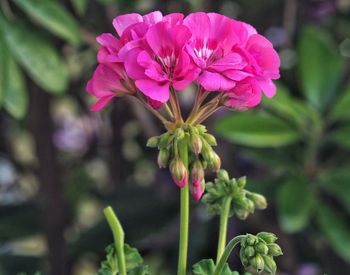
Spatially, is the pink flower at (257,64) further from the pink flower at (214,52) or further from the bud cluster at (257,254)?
the bud cluster at (257,254)

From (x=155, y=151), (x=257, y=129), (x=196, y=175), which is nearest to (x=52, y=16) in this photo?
(x=257, y=129)

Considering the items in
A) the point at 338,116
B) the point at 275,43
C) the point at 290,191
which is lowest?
the point at 290,191

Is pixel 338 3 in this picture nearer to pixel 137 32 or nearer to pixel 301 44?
pixel 301 44

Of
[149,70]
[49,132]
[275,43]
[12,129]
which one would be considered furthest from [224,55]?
[12,129]

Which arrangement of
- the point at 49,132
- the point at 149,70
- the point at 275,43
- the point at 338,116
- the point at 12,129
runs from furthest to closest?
the point at 12,129 → the point at 275,43 → the point at 49,132 → the point at 338,116 → the point at 149,70

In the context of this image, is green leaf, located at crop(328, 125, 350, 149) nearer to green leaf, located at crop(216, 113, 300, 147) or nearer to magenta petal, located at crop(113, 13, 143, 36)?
green leaf, located at crop(216, 113, 300, 147)

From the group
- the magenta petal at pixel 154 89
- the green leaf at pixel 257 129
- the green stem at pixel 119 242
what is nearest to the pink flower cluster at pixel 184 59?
the magenta petal at pixel 154 89
